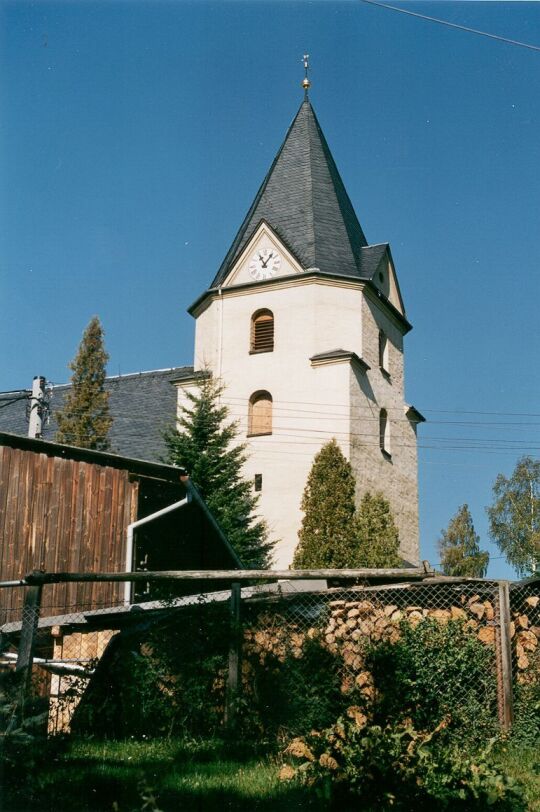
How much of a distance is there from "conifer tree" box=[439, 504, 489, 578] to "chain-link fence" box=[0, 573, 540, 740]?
4575 cm

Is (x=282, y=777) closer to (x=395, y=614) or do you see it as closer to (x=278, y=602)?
(x=278, y=602)

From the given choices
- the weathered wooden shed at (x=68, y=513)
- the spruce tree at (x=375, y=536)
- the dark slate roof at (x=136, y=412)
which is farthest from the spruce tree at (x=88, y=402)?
the weathered wooden shed at (x=68, y=513)

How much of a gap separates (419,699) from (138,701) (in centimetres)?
231

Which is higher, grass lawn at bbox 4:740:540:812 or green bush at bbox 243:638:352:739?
green bush at bbox 243:638:352:739

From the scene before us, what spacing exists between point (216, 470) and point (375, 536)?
185 inches

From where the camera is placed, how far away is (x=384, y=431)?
1176 inches

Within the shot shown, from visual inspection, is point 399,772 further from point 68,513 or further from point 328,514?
point 328,514

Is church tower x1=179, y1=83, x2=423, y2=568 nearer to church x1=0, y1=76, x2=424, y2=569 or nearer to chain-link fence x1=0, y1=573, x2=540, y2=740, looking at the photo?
church x1=0, y1=76, x2=424, y2=569

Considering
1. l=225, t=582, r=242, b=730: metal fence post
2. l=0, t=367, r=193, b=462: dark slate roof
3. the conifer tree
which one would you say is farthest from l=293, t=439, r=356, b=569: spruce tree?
the conifer tree

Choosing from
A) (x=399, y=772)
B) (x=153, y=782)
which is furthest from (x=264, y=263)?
(x=399, y=772)

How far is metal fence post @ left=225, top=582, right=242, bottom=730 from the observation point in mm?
7285

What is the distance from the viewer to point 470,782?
5.18 m

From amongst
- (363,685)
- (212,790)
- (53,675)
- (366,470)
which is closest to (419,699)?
(363,685)

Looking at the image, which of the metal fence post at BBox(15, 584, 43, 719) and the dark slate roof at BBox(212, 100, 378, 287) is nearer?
the metal fence post at BBox(15, 584, 43, 719)
